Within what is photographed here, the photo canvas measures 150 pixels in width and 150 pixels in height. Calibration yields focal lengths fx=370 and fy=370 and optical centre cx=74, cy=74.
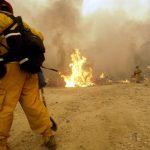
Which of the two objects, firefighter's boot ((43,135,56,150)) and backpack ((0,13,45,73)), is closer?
backpack ((0,13,45,73))

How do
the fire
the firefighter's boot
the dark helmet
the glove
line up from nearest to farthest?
the glove
the dark helmet
the firefighter's boot
the fire

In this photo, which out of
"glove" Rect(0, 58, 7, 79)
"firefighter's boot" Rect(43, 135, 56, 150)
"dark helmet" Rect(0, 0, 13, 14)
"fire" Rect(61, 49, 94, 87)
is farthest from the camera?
"fire" Rect(61, 49, 94, 87)

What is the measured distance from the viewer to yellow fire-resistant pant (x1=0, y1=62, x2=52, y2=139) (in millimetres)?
4801

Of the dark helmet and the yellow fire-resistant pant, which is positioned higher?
the dark helmet

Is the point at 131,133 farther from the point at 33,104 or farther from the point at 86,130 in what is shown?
the point at 33,104

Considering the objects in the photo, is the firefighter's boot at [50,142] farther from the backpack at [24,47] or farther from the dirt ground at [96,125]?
the backpack at [24,47]

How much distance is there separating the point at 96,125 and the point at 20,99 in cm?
159

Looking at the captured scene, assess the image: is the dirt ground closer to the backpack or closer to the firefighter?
the firefighter

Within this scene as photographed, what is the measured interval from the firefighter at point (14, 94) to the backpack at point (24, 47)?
74 millimetres

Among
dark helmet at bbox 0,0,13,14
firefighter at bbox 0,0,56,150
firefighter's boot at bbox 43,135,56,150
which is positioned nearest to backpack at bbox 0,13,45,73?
firefighter at bbox 0,0,56,150

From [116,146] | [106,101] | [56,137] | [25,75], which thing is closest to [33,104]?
[25,75]

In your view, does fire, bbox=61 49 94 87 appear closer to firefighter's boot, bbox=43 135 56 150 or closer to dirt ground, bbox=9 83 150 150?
dirt ground, bbox=9 83 150 150

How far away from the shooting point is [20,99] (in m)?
5.07

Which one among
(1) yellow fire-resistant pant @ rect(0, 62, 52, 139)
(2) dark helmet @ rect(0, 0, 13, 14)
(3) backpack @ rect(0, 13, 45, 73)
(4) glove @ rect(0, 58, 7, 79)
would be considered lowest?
(1) yellow fire-resistant pant @ rect(0, 62, 52, 139)
